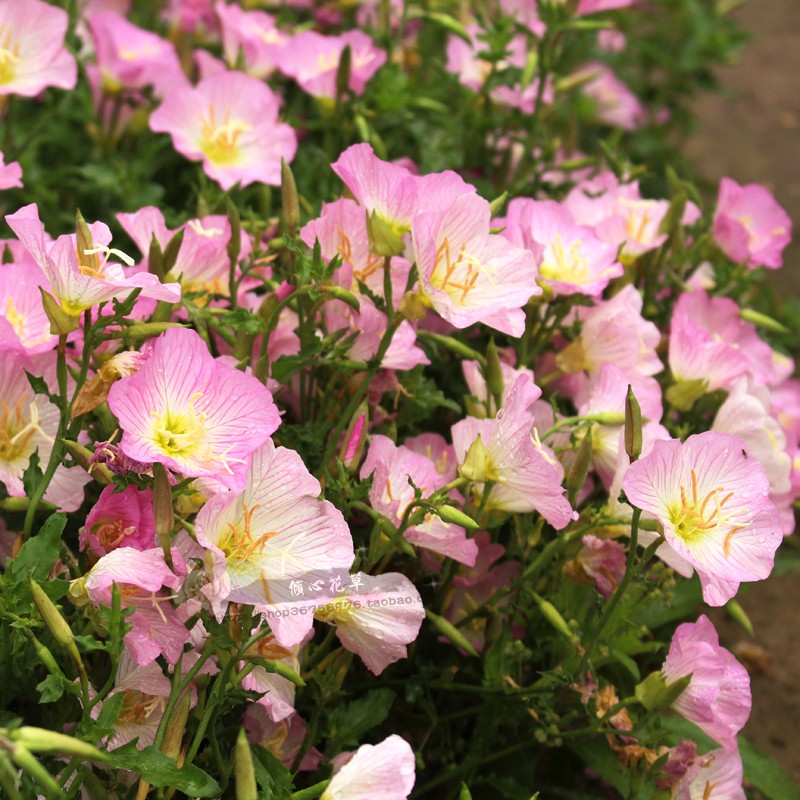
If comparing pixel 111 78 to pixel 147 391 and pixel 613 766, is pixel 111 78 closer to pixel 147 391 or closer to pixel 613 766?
pixel 147 391

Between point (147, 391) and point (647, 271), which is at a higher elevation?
point (147, 391)

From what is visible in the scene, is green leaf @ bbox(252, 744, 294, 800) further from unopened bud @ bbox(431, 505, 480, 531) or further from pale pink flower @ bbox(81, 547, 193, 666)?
unopened bud @ bbox(431, 505, 480, 531)

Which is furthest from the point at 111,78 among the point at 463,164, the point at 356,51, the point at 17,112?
the point at 463,164

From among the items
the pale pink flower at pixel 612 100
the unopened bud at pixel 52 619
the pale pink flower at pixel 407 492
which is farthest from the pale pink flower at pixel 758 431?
the pale pink flower at pixel 612 100

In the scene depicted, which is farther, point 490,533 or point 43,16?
point 43,16

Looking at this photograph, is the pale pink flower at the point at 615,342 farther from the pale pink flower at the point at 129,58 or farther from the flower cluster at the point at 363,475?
the pale pink flower at the point at 129,58

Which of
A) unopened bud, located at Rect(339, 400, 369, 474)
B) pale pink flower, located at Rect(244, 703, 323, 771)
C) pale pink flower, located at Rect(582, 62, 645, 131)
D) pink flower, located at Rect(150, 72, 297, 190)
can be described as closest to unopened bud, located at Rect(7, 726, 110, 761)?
pale pink flower, located at Rect(244, 703, 323, 771)

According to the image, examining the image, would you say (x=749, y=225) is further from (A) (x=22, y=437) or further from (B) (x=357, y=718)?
(A) (x=22, y=437)

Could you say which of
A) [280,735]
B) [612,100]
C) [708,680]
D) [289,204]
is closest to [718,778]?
[708,680]
